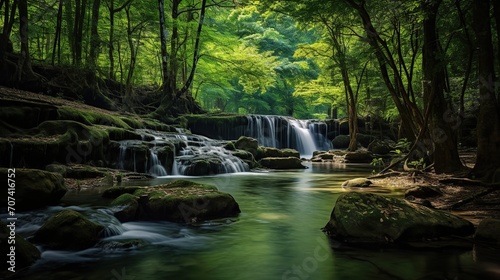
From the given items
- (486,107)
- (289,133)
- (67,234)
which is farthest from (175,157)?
(289,133)

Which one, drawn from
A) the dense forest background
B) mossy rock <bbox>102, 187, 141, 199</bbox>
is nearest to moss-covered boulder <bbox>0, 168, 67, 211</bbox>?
mossy rock <bbox>102, 187, 141, 199</bbox>

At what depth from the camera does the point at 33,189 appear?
6.36 m

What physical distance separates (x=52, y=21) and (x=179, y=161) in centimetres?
1079

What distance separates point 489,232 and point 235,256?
10.9 ft

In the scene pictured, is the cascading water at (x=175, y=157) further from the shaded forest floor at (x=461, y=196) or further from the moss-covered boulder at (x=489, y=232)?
the moss-covered boulder at (x=489, y=232)

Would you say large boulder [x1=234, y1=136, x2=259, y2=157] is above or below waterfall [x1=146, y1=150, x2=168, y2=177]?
above

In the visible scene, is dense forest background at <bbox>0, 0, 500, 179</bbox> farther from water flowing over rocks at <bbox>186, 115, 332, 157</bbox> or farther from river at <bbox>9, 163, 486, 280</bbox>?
river at <bbox>9, 163, 486, 280</bbox>

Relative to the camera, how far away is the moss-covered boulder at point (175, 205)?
20.4 feet

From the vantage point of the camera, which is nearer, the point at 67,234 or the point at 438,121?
the point at 67,234

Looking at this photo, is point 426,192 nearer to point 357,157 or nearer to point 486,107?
point 486,107

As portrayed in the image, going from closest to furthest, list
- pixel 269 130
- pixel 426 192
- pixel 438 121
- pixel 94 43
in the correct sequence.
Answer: pixel 426 192 < pixel 438 121 < pixel 94 43 < pixel 269 130

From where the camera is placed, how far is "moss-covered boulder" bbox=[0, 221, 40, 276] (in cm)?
371

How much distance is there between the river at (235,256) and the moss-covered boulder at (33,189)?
36 centimetres

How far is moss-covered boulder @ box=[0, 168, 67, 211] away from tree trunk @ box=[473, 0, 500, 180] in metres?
8.85
